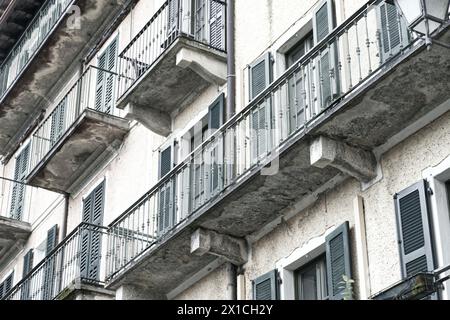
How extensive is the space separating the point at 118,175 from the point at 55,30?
405 cm

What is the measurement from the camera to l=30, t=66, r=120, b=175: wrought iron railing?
19141 millimetres

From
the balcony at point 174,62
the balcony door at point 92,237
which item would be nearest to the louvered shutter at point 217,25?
the balcony at point 174,62

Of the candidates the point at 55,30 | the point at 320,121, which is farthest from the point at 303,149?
the point at 55,30

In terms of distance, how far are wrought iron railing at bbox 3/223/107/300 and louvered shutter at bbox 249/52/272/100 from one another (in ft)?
11.4

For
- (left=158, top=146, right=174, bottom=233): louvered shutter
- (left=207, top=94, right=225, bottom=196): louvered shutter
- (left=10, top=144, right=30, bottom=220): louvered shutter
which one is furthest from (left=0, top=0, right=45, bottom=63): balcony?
(left=207, top=94, right=225, bottom=196): louvered shutter

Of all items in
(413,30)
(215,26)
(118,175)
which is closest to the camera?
(413,30)

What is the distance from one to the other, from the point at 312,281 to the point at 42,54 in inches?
404

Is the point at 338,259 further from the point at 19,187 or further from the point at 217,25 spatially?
the point at 19,187

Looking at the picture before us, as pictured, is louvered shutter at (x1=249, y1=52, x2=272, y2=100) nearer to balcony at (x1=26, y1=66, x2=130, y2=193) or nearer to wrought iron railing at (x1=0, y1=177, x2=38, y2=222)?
balcony at (x1=26, y1=66, x2=130, y2=193)
